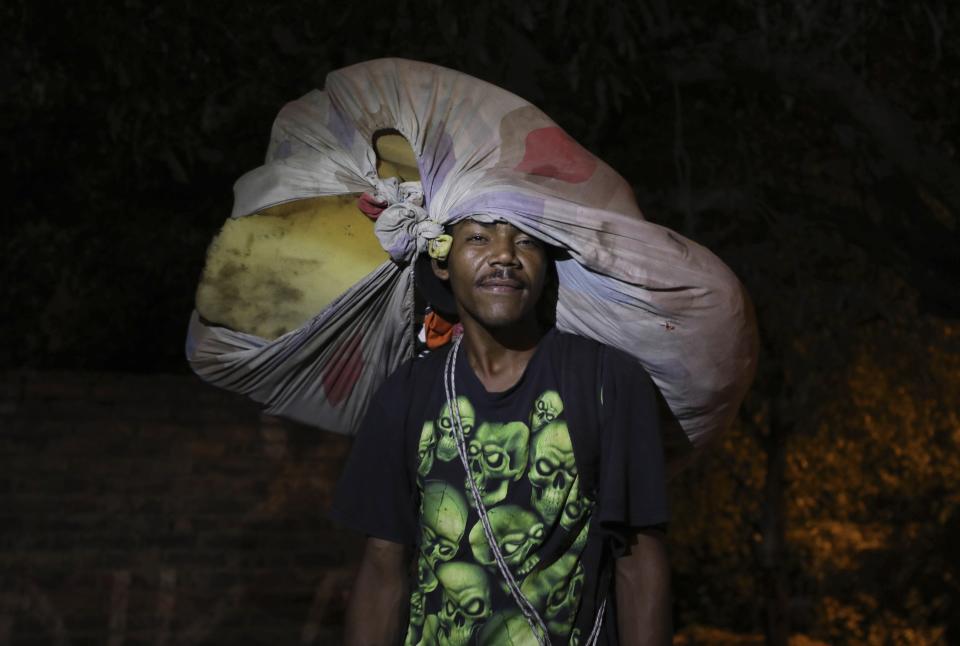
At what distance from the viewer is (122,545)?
7020 millimetres

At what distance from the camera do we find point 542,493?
2756mm

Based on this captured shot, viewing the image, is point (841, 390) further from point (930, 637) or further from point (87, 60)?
point (87, 60)

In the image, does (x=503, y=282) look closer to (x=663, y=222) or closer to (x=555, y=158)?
(x=555, y=158)

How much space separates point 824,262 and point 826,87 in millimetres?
3113

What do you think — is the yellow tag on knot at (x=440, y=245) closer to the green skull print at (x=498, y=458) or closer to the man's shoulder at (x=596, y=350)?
the man's shoulder at (x=596, y=350)

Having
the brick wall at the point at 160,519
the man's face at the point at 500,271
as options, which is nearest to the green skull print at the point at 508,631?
the man's face at the point at 500,271

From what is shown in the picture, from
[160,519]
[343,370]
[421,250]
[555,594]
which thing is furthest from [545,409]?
[160,519]

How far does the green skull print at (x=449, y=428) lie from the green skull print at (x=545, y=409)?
0.43 feet

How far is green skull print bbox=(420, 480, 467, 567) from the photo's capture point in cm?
281

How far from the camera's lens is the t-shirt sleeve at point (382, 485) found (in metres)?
2.95

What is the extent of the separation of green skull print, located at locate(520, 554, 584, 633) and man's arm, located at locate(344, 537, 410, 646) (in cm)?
36

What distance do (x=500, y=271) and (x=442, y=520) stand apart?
52 centimetres

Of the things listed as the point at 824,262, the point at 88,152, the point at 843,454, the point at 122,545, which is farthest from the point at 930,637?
the point at 88,152

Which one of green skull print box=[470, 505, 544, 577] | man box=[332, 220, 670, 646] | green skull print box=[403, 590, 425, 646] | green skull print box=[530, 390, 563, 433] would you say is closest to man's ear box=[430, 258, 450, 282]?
man box=[332, 220, 670, 646]
